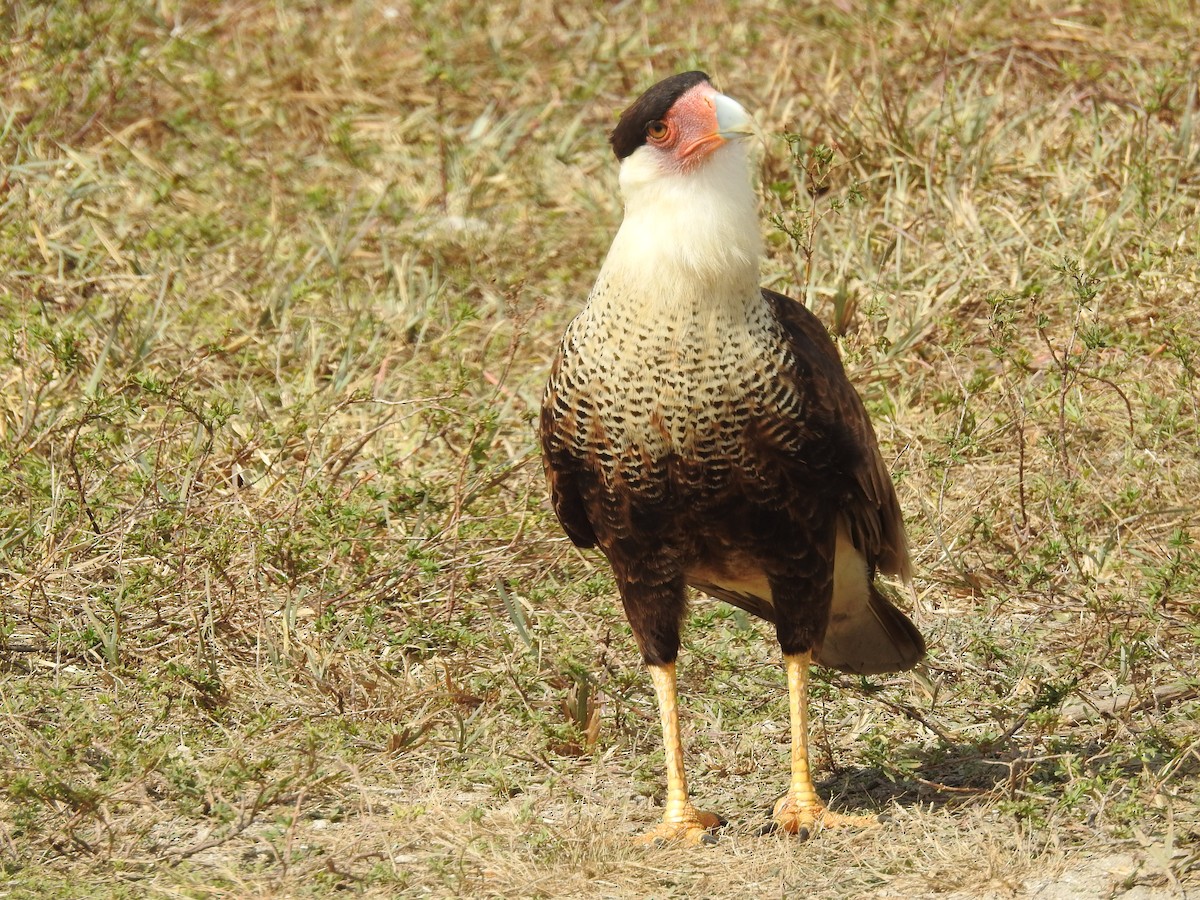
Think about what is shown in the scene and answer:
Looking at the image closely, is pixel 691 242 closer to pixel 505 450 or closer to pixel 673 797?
pixel 673 797

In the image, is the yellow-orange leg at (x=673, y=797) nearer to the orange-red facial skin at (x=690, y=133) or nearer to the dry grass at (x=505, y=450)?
the dry grass at (x=505, y=450)

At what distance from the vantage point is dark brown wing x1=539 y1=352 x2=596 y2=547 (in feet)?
12.3

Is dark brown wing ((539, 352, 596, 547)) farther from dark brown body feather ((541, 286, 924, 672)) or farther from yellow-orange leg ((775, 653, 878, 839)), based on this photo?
yellow-orange leg ((775, 653, 878, 839))

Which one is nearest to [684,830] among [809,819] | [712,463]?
[809,819]

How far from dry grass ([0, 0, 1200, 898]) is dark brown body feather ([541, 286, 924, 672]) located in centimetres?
55

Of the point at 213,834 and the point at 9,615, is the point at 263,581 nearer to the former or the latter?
the point at 9,615

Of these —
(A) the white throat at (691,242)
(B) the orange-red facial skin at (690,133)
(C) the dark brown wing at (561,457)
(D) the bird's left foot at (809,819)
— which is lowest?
(D) the bird's left foot at (809,819)

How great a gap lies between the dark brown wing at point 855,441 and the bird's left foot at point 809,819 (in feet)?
2.07

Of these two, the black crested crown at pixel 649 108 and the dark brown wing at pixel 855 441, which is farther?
the dark brown wing at pixel 855 441

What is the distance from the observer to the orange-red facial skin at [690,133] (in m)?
3.58

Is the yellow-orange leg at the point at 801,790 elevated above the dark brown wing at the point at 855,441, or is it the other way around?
the dark brown wing at the point at 855,441

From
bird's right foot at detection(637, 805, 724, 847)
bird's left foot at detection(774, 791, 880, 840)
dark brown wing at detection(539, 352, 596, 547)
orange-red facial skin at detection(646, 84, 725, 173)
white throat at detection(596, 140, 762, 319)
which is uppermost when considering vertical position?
orange-red facial skin at detection(646, 84, 725, 173)

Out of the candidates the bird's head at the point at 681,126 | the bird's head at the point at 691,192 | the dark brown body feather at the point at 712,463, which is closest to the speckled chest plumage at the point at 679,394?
the dark brown body feather at the point at 712,463

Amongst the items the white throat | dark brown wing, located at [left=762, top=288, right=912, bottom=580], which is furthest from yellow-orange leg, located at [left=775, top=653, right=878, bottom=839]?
the white throat
